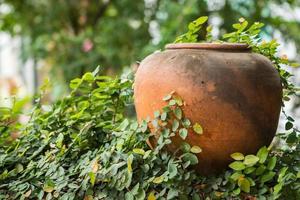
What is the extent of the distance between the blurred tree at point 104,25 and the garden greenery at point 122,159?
256 cm

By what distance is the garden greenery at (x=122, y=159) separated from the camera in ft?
4.55

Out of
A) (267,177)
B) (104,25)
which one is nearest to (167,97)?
(267,177)

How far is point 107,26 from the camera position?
515 centimetres

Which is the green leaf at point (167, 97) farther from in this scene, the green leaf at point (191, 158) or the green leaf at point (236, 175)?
the green leaf at point (236, 175)

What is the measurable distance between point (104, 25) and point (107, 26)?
0.12 meters

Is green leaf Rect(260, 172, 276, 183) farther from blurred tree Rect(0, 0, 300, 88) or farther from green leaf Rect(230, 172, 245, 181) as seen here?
blurred tree Rect(0, 0, 300, 88)

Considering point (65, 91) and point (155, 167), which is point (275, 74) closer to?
point (155, 167)

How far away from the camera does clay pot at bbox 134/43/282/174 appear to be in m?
1.44

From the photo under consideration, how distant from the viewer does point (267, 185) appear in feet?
4.68

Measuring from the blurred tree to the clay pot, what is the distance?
111 inches

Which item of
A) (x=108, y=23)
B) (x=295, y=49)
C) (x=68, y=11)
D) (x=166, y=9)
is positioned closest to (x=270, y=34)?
(x=295, y=49)

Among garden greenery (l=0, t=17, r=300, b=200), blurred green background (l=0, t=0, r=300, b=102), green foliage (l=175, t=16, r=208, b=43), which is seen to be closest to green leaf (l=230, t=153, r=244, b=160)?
garden greenery (l=0, t=17, r=300, b=200)

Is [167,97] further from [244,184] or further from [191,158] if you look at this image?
[244,184]

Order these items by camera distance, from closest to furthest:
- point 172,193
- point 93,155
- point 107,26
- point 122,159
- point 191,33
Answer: point 172,193
point 122,159
point 93,155
point 191,33
point 107,26
